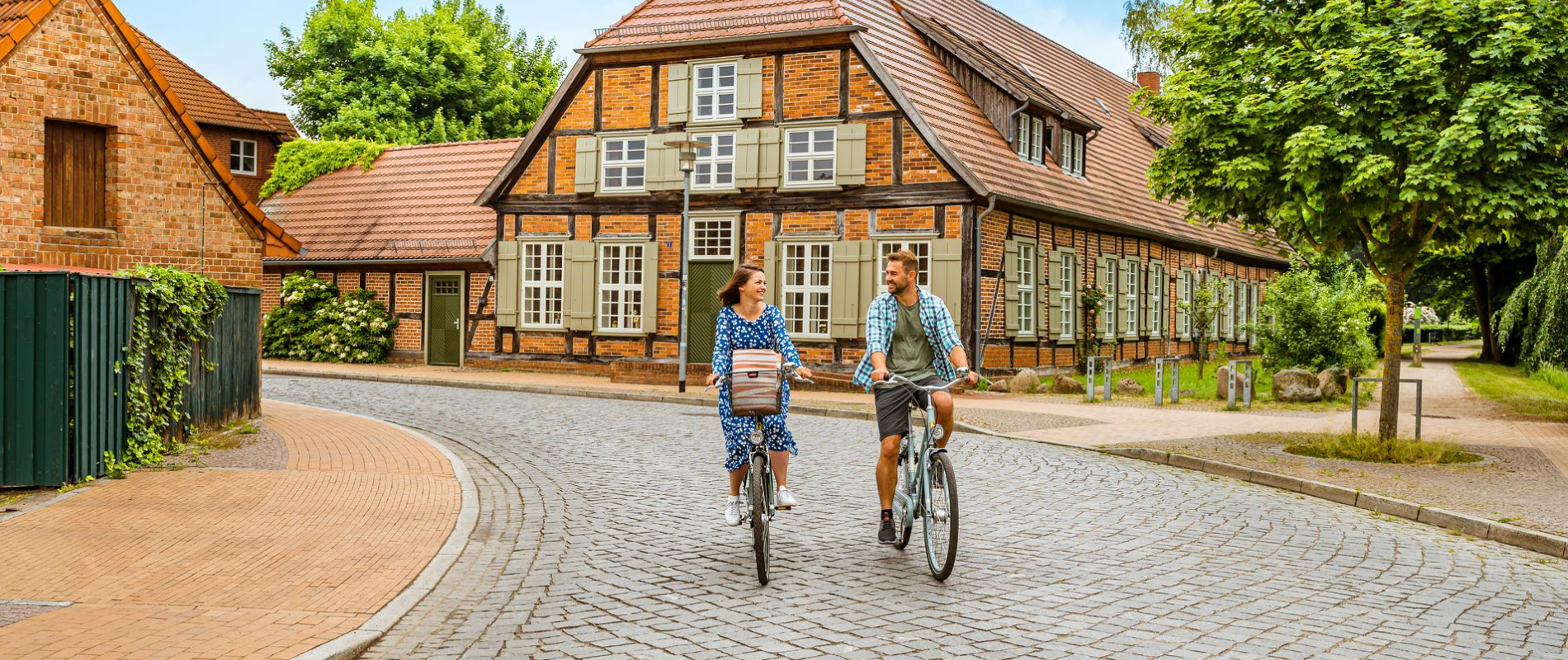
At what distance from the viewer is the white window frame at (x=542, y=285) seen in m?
27.3

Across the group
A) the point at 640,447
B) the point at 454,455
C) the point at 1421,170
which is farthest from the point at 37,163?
the point at 1421,170

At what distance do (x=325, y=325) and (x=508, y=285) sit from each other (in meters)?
5.56

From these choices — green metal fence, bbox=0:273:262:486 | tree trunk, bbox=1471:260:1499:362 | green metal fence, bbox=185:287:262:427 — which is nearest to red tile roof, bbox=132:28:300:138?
green metal fence, bbox=185:287:262:427

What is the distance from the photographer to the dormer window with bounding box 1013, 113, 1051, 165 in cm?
2597

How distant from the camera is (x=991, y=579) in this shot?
679cm

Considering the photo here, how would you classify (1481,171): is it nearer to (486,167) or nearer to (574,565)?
(574,565)

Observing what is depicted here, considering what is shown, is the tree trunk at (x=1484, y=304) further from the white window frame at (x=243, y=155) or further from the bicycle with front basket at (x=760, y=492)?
the bicycle with front basket at (x=760, y=492)

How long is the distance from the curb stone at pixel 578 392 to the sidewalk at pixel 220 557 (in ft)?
25.7

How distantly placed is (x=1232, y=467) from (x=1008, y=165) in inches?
531

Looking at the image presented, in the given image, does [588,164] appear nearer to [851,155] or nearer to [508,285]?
[508,285]

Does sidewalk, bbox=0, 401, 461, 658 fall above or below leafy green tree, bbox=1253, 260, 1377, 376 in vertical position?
below

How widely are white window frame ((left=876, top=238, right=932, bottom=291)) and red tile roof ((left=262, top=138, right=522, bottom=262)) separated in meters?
9.95

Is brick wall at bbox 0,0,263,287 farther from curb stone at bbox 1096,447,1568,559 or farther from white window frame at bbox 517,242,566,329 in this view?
white window frame at bbox 517,242,566,329

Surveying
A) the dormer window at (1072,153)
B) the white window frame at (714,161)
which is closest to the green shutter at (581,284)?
the white window frame at (714,161)
